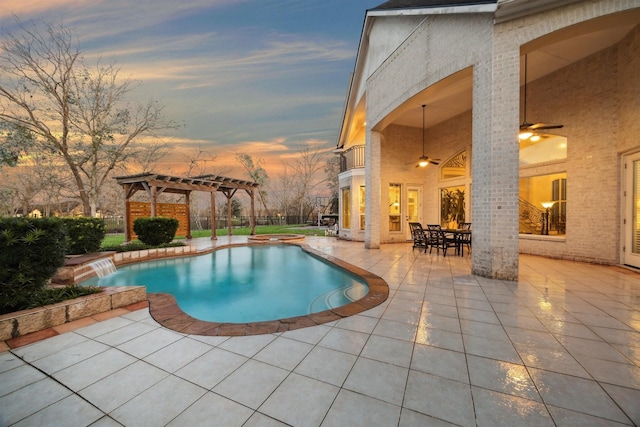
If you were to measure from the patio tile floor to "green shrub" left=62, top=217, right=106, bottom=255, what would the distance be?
480 cm

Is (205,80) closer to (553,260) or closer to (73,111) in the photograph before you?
(73,111)

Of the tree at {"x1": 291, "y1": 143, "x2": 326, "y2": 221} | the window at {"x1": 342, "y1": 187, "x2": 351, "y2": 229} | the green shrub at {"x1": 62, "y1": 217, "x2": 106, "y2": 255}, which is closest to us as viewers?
the green shrub at {"x1": 62, "y1": 217, "x2": 106, "y2": 255}

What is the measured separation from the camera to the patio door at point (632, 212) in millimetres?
5055

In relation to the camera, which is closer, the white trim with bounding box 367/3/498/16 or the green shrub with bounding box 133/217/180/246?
the white trim with bounding box 367/3/498/16

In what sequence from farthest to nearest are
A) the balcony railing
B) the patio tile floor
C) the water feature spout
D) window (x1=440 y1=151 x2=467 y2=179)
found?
the balcony railing < window (x1=440 y1=151 x2=467 y2=179) < the water feature spout < the patio tile floor

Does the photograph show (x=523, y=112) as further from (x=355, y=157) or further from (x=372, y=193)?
(x=355, y=157)

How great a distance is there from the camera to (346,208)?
11.6m

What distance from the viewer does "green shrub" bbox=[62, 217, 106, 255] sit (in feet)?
19.3

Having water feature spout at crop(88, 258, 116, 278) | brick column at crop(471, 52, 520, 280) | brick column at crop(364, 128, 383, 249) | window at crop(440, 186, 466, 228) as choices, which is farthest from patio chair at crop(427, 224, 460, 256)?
water feature spout at crop(88, 258, 116, 278)

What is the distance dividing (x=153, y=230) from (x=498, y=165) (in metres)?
9.44

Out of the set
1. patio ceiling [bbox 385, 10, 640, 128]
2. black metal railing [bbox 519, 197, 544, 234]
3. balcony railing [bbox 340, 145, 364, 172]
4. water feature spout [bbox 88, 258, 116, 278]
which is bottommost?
water feature spout [bbox 88, 258, 116, 278]

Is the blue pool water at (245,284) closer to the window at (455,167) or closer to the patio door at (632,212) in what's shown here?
the patio door at (632,212)

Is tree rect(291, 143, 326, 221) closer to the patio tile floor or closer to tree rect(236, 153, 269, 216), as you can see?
tree rect(236, 153, 269, 216)

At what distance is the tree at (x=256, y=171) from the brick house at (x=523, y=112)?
61.6 feet
